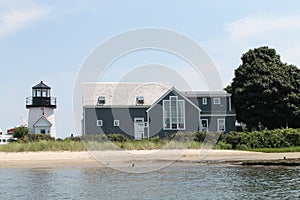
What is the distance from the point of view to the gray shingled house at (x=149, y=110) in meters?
47.8

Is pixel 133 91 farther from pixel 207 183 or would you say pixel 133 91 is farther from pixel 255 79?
Answer: pixel 207 183

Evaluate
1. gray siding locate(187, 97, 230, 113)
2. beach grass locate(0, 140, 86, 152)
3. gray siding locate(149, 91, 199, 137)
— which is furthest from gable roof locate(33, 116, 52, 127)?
beach grass locate(0, 140, 86, 152)

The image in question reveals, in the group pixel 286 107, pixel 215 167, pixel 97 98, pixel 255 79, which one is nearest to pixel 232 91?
pixel 255 79

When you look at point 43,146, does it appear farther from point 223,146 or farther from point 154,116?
point 154,116

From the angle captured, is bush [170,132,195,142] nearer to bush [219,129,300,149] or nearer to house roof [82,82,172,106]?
bush [219,129,300,149]

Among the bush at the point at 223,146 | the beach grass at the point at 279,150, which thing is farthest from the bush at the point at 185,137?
the beach grass at the point at 279,150

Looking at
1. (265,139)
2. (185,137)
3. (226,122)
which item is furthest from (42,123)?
(265,139)

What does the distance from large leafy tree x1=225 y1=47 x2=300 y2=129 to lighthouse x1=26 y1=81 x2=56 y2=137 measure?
19829 millimetres

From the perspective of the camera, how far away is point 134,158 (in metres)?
34.2

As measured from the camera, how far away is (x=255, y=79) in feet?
161

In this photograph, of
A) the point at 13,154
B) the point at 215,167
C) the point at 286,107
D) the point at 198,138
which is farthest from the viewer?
the point at 286,107

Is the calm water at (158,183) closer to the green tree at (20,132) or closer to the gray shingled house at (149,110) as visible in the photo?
the gray shingled house at (149,110)

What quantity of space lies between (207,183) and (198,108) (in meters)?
27.4

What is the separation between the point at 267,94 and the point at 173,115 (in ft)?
30.7
